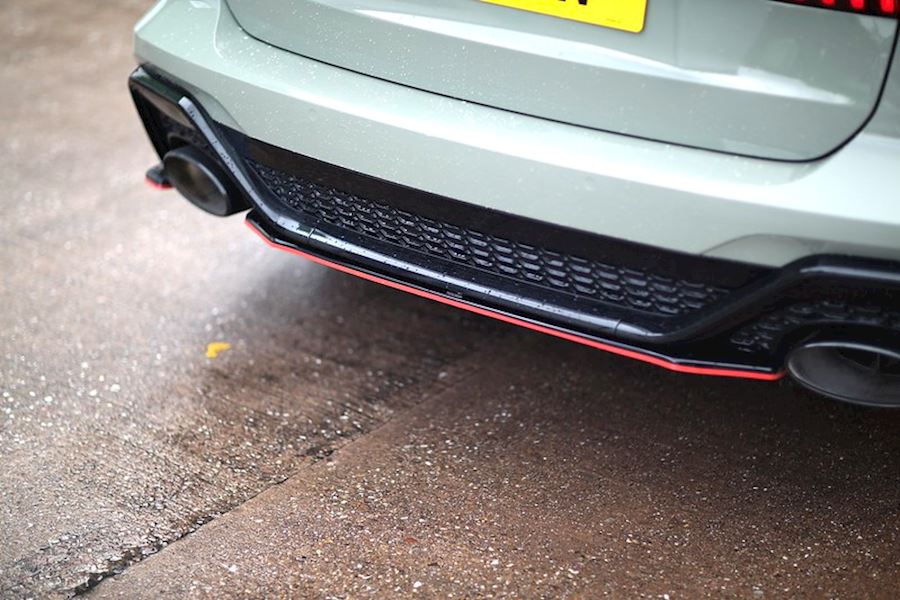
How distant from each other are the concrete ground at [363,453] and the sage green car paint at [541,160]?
2.25 feet

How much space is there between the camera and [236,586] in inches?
81.7

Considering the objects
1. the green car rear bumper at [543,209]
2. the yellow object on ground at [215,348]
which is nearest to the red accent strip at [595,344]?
the green car rear bumper at [543,209]

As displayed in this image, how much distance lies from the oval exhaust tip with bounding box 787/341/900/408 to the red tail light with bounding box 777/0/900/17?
0.61 meters

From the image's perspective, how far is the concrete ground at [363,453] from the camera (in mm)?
2119

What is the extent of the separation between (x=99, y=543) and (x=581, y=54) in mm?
1412

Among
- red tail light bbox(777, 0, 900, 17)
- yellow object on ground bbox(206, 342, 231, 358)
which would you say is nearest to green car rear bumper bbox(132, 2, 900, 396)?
red tail light bbox(777, 0, 900, 17)

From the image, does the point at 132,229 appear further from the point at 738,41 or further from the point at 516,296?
the point at 738,41

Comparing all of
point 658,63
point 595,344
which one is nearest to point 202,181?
point 595,344

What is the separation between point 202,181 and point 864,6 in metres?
1.59

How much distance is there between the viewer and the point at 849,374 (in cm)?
196

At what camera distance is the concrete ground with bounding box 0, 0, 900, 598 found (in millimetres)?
2119

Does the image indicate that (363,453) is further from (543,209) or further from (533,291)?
(543,209)

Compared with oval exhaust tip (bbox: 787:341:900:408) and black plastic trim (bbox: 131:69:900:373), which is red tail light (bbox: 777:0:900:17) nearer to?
black plastic trim (bbox: 131:69:900:373)

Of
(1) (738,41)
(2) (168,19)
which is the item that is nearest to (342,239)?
(2) (168,19)
